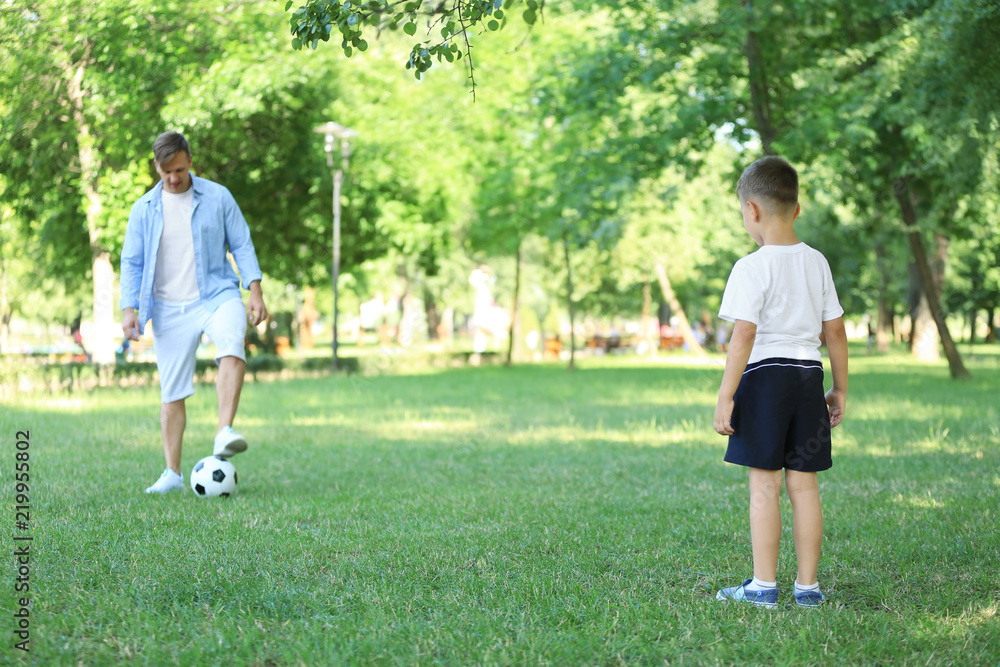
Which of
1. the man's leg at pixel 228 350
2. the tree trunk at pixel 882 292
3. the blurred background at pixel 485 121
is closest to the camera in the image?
the man's leg at pixel 228 350

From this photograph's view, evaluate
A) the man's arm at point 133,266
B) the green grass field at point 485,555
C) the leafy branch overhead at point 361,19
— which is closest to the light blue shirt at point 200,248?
the man's arm at point 133,266

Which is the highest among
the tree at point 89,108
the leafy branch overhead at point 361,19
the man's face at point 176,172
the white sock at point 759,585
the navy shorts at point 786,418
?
the tree at point 89,108

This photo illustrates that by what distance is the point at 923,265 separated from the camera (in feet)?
53.0

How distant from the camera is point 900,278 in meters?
40.1

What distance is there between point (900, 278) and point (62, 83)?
36.6 metres

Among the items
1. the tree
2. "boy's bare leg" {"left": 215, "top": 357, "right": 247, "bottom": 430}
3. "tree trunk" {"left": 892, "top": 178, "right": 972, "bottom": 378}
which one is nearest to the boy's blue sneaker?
"boy's bare leg" {"left": 215, "top": 357, "right": 247, "bottom": 430}

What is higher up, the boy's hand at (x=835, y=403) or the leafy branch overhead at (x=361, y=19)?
the leafy branch overhead at (x=361, y=19)

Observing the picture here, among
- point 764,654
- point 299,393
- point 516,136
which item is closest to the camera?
point 764,654

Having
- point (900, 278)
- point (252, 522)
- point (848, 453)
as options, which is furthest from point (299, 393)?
point (900, 278)

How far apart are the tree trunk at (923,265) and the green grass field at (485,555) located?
750cm

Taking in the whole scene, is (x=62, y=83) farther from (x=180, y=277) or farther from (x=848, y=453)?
(x=848, y=453)

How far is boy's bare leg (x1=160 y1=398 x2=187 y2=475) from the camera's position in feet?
18.9

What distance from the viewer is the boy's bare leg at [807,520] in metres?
3.43

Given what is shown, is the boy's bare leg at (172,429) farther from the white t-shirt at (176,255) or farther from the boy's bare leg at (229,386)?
the white t-shirt at (176,255)
